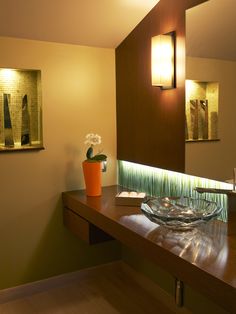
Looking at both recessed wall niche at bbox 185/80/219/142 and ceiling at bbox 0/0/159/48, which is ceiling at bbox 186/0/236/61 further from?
ceiling at bbox 0/0/159/48

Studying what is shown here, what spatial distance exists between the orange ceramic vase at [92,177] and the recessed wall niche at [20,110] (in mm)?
414

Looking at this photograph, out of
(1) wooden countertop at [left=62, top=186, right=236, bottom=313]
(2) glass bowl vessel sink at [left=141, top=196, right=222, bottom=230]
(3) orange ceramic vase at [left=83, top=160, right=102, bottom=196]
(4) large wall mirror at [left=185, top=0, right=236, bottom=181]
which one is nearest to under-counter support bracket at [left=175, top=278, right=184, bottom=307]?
(1) wooden countertop at [left=62, top=186, right=236, bottom=313]

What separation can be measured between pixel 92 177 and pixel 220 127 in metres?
1.09

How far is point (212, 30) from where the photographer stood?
2.11m

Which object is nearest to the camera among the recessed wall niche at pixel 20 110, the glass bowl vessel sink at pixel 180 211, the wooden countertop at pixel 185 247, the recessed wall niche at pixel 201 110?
the wooden countertop at pixel 185 247

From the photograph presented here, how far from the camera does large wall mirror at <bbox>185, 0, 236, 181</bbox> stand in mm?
2051

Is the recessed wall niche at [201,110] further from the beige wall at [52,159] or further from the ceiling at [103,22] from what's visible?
the beige wall at [52,159]

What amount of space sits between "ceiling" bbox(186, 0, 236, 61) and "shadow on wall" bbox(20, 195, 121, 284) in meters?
1.62

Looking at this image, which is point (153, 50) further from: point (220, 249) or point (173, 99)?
point (220, 249)

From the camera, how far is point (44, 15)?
2.42 meters

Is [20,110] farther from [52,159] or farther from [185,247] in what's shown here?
[185,247]

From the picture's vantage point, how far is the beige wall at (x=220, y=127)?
2.07 metres

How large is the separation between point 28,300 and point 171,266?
1.57 metres

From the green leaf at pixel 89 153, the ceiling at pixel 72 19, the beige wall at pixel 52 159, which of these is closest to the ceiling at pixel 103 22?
the ceiling at pixel 72 19
